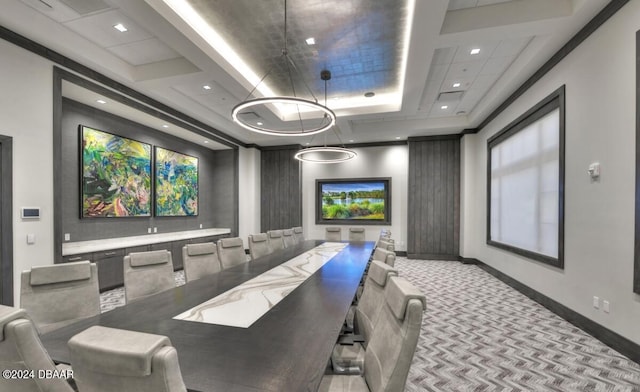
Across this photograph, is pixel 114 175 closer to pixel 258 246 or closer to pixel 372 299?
pixel 258 246

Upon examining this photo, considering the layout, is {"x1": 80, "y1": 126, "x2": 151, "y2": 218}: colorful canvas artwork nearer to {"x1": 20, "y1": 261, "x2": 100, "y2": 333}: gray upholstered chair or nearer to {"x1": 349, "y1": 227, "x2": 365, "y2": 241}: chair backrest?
{"x1": 20, "y1": 261, "x2": 100, "y2": 333}: gray upholstered chair

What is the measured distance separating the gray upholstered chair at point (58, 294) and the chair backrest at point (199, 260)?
0.89 metres

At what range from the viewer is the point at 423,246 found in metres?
7.55

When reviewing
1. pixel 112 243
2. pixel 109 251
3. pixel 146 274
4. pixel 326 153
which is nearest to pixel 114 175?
pixel 112 243

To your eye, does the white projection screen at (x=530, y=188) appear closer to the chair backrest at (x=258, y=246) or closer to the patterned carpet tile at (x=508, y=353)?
the patterned carpet tile at (x=508, y=353)

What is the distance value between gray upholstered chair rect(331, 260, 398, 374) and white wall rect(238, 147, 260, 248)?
21.1ft

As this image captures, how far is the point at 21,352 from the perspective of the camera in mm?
892

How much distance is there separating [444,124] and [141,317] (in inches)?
275

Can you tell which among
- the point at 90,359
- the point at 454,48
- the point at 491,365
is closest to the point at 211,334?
the point at 90,359

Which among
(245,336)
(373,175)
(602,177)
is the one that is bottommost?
(245,336)

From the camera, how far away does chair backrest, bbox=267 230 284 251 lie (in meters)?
4.83

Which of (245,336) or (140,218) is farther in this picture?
(140,218)

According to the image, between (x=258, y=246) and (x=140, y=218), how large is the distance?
3.11 metres

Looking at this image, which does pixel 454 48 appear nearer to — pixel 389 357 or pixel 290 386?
pixel 389 357
